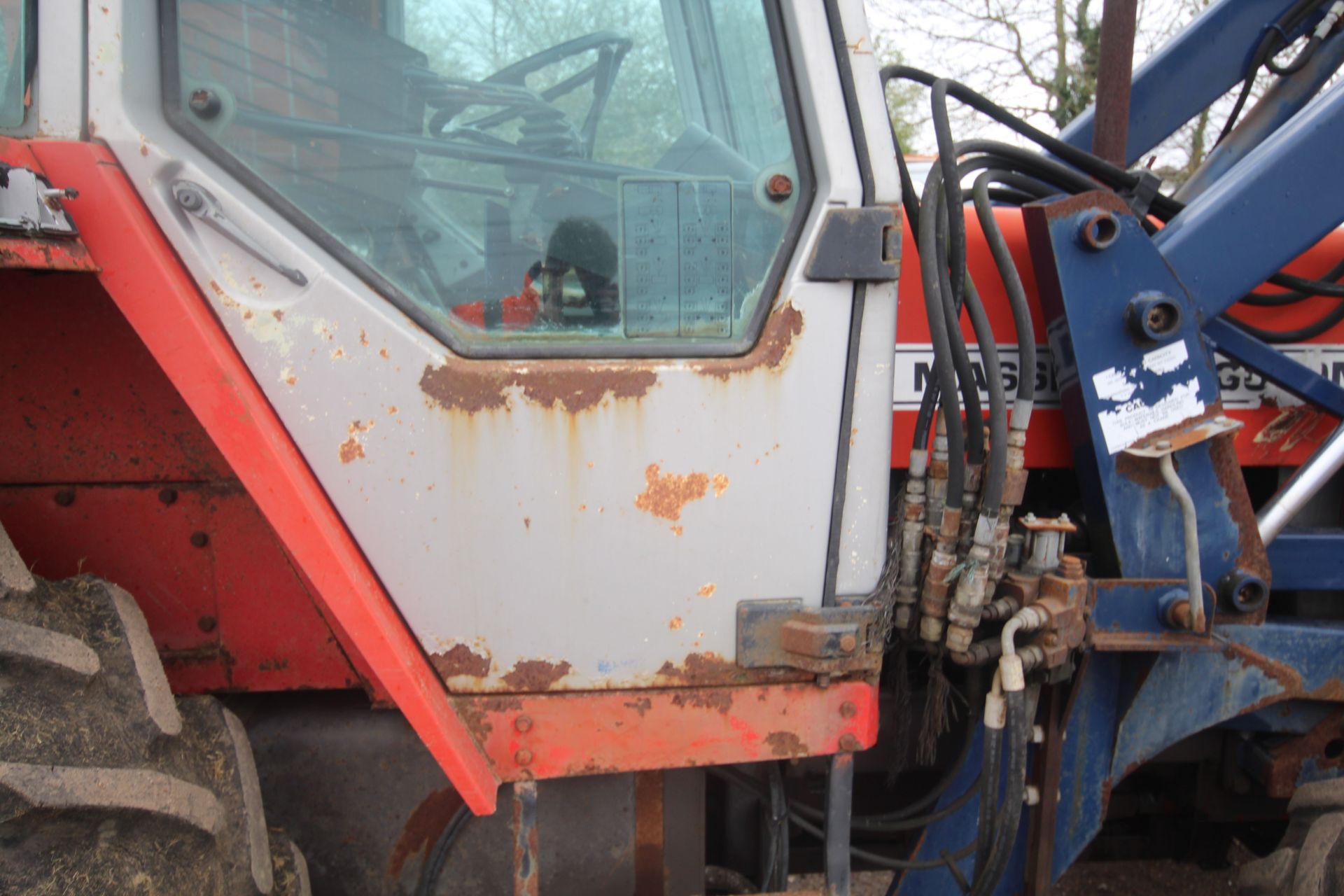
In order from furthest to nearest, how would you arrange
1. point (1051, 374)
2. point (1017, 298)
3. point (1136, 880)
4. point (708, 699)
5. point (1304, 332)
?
1. point (1136, 880)
2. point (1304, 332)
3. point (1051, 374)
4. point (1017, 298)
5. point (708, 699)

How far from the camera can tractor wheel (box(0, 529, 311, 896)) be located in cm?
90

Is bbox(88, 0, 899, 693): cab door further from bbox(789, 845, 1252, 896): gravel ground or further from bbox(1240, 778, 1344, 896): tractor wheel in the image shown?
bbox(789, 845, 1252, 896): gravel ground

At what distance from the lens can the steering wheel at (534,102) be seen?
1.12 m

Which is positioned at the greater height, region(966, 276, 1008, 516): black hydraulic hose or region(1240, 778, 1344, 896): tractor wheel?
region(966, 276, 1008, 516): black hydraulic hose

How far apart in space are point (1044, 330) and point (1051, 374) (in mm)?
81

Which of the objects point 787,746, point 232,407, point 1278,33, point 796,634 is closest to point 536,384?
point 232,407

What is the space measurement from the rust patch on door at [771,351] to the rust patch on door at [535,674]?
0.44 m

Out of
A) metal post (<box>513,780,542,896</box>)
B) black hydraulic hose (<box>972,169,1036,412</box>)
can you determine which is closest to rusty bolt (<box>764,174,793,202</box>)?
black hydraulic hose (<box>972,169,1036,412</box>)

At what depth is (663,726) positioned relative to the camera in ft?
3.85

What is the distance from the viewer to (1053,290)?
1.47 meters

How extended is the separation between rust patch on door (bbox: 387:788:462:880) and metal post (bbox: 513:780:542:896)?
0.22 metres

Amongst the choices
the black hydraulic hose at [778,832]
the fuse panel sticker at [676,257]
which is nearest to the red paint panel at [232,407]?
the fuse panel sticker at [676,257]

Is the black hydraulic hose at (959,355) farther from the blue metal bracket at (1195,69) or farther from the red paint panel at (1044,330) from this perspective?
the blue metal bracket at (1195,69)

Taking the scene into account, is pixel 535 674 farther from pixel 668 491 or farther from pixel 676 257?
pixel 676 257
